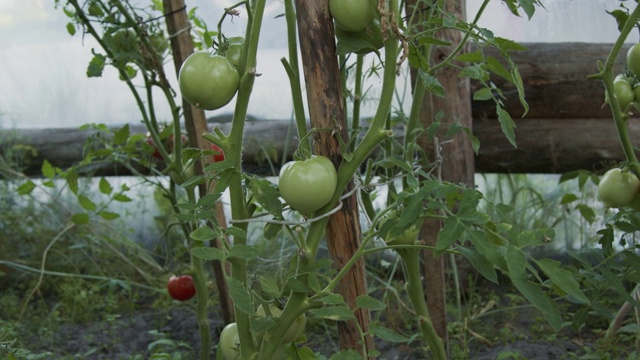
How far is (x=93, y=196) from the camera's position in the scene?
351 centimetres

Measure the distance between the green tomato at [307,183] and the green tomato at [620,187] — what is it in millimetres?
626

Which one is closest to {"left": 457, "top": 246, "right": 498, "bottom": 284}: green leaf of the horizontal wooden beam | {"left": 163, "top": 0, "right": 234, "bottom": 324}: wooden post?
{"left": 163, "top": 0, "right": 234, "bottom": 324}: wooden post

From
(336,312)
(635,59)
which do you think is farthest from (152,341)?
(635,59)

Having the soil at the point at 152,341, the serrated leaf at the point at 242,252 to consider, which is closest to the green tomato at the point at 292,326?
the serrated leaf at the point at 242,252

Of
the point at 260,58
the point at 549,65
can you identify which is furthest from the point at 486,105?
the point at 260,58

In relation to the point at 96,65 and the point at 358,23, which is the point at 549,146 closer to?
the point at 96,65

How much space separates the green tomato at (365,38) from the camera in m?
1.15

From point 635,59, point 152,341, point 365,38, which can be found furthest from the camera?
point 152,341

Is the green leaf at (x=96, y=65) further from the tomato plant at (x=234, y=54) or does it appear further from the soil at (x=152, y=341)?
the tomato plant at (x=234, y=54)

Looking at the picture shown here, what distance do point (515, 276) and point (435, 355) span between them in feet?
2.34

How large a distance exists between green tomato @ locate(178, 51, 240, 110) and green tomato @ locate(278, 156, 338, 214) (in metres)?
0.13

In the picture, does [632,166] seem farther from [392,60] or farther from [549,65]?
[549,65]

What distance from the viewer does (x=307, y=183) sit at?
3.53 ft

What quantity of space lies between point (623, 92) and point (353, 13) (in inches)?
22.8
